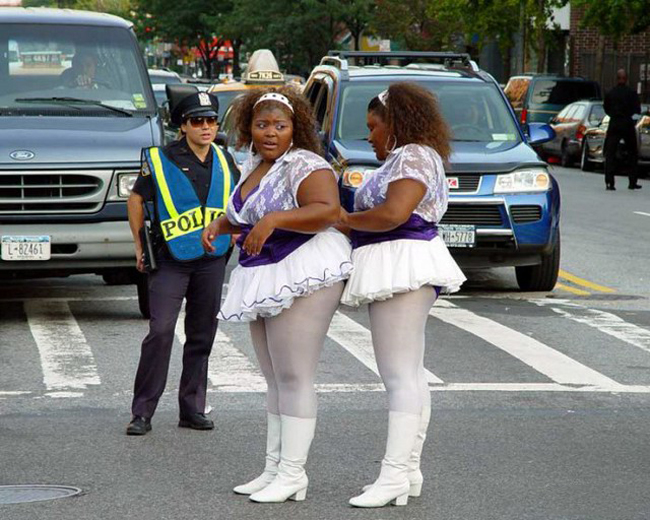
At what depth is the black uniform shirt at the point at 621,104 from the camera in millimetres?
27094

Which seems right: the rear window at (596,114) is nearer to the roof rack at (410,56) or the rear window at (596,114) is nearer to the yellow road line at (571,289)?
the roof rack at (410,56)

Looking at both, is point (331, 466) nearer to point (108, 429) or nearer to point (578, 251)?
point (108, 429)

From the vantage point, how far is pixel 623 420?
317 inches

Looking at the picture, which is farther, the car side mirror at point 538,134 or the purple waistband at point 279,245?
the car side mirror at point 538,134

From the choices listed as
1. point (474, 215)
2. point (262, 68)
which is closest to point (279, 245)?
point (474, 215)

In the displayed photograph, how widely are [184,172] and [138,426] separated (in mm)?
1303

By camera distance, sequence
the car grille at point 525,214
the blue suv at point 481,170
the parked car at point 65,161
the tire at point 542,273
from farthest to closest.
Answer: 1. the tire at point 542,273
2. the car grille at point 525,214
3. the blue suv at point 481,170
4. the parked car at point 65,161

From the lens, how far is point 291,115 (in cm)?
627

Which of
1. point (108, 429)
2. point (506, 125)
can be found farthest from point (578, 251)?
point (108, 429)

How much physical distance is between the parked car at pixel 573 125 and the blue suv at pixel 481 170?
→ 19.1 meters

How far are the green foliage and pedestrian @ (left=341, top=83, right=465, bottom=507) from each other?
32467 millimetres

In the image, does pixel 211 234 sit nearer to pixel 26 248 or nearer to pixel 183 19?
pixel 26 248

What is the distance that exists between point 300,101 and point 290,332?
969mm

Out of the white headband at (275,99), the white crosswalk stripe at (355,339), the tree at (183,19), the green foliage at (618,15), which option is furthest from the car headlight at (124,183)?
the tree at (183,19)
